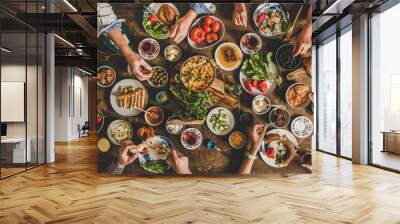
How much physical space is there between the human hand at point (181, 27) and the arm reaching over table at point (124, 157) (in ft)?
6.60

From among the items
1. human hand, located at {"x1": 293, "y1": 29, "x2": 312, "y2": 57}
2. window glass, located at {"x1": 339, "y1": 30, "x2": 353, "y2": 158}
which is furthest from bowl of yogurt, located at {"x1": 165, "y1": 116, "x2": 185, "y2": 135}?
window glass, located at {"x1": 339, "y1": 30, "x2": 353, "y2": 158}

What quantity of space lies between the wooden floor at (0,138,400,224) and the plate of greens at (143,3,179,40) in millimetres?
2529

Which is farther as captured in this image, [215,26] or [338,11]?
[338,11]

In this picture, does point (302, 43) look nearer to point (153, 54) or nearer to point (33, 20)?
point (153, 54)

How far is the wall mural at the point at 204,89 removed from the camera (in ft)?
20.7

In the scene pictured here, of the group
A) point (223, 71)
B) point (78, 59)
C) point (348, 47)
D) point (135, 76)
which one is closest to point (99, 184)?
point (135, 76)

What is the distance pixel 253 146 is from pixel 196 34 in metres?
2.20

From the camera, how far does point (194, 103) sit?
632 centimetres

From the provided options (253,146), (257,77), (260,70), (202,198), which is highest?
(260,70)

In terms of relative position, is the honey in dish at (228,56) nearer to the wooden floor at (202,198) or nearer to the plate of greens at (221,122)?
the plate of greens at (221,122)

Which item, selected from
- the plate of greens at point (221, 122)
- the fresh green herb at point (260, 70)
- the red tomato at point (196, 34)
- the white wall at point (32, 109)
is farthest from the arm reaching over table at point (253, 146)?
the white wall at point (32, 109)

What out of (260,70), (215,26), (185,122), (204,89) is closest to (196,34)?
(215,26)

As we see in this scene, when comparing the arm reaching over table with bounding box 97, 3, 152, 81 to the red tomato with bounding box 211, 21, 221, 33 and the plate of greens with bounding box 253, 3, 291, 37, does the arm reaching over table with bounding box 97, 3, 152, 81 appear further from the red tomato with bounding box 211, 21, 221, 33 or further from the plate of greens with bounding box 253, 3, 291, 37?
the plate of greens with bounding box 253, 3, 291, 37

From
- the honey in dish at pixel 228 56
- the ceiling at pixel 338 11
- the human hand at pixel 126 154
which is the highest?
the ceiling at pixel 338 11
